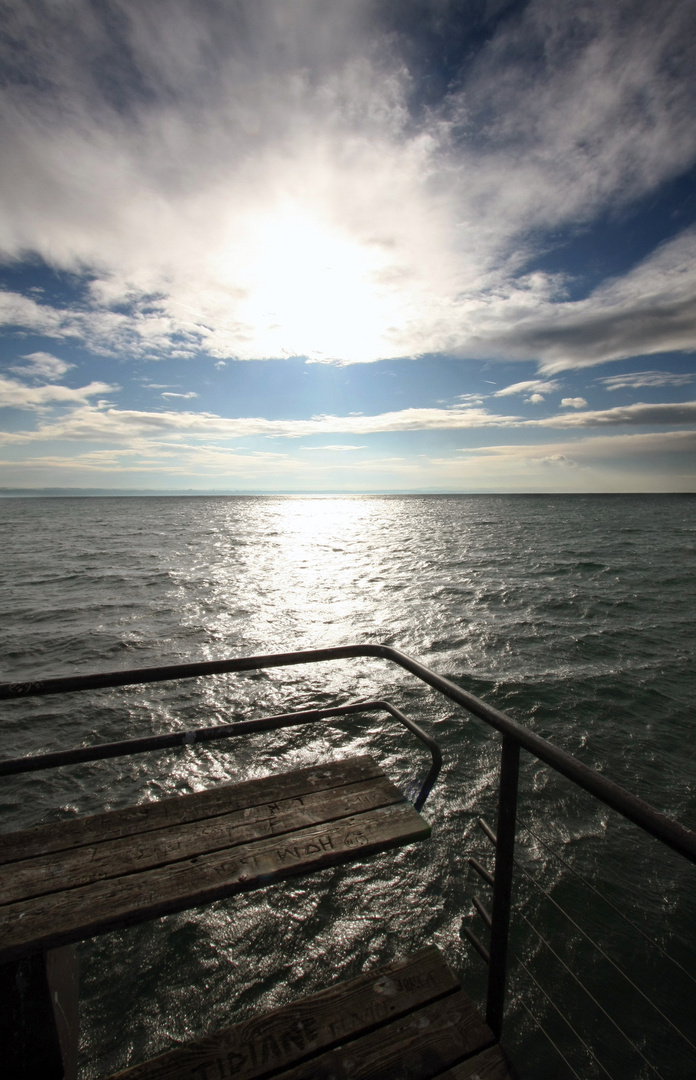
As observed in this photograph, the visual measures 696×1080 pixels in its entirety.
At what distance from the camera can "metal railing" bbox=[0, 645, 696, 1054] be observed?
4.72 feet

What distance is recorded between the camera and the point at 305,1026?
191 cm

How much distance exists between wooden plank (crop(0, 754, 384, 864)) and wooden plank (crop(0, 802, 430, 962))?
0.91 feet

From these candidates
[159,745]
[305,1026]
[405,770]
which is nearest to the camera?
[305,1026]

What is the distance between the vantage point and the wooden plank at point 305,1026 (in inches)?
70.4

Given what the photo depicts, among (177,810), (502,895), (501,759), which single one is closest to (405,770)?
(502,895)

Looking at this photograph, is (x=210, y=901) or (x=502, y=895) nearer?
(x=210, y=901)

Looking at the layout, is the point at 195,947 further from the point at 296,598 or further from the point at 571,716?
the point at 296,598

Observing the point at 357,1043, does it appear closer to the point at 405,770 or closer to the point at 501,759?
the point at 501,759

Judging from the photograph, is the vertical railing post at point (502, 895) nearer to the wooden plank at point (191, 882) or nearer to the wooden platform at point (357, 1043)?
the wooden platform at point (357, 1043)

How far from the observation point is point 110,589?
19.4 meters

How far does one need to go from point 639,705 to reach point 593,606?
803cm

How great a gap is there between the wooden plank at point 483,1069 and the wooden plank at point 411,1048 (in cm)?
2

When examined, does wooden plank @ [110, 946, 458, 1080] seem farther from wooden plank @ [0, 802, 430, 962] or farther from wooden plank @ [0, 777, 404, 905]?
wooden plank @ [0, 777, 404, 905]

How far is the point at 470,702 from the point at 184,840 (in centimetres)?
141
